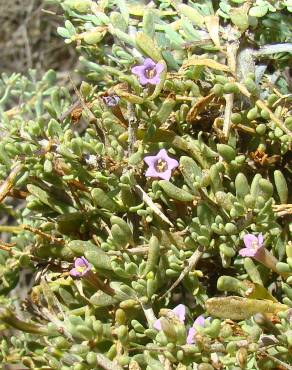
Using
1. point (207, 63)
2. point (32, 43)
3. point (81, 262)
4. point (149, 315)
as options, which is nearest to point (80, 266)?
point (81, 262)

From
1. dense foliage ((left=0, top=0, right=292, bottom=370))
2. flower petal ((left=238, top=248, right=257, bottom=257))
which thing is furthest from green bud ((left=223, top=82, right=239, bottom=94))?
flower petal ((left=238, top=248, right=257, bottom=257))

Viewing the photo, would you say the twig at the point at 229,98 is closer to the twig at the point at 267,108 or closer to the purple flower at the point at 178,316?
the twig at the point at 267,108

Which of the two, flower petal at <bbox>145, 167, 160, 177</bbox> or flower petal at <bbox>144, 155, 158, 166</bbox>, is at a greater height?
flower petal at <bbox>144, 155, 158, 166</bbox>

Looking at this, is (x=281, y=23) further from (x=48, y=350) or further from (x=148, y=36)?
(x=48, y=350)

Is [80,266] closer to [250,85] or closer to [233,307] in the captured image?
[233,307]

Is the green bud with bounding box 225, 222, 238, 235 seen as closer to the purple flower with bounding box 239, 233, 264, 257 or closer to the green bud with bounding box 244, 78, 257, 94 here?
the purple flower with bounding box 239, 233, 264, 257

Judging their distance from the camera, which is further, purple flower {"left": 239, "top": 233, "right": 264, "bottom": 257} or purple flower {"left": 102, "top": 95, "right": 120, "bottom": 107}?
purple flower {"left": 102, "top": 95, "right": 120, "bottom": 107}
